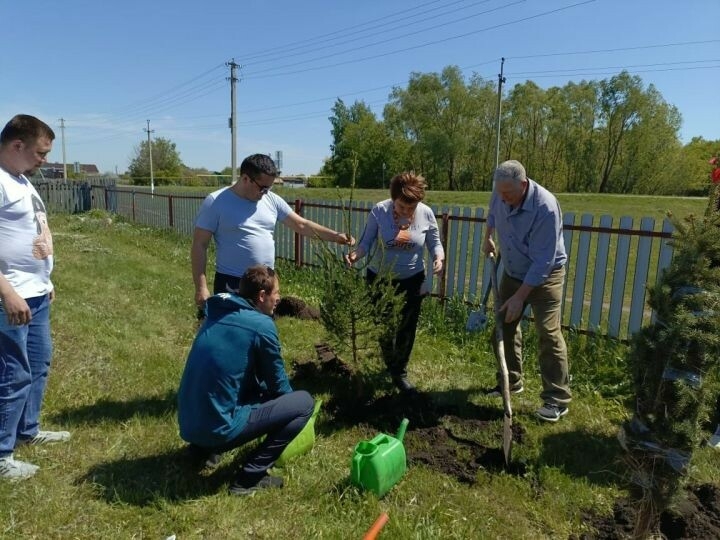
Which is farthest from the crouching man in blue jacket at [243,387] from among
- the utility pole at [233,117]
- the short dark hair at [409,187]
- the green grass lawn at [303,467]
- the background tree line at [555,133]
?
the background tree line at [555,133]

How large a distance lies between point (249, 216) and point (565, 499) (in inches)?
103

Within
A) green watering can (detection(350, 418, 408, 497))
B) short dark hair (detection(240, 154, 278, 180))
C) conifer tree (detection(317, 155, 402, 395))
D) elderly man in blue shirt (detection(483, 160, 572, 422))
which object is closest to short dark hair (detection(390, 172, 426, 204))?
conifer tree (detection(317, 155, 402, 395))

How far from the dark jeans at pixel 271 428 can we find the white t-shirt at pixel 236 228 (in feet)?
3.61

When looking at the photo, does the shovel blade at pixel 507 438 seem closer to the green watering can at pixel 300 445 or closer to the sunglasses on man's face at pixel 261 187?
the green watering can at pixel 300 445

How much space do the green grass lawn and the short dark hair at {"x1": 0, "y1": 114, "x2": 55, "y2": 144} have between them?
6.16 ft

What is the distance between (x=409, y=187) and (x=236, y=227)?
127 centimetres

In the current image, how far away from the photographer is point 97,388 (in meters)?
4.26

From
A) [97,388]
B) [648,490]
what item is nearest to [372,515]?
[648,490]

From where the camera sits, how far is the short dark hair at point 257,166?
131 inches

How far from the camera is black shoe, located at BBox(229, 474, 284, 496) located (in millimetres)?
2803

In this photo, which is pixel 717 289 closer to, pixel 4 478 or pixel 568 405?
pixel 568 405

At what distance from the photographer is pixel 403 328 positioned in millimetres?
4168

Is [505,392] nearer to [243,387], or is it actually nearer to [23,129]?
[243,387]

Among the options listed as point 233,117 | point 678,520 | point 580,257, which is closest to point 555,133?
point 233,117
